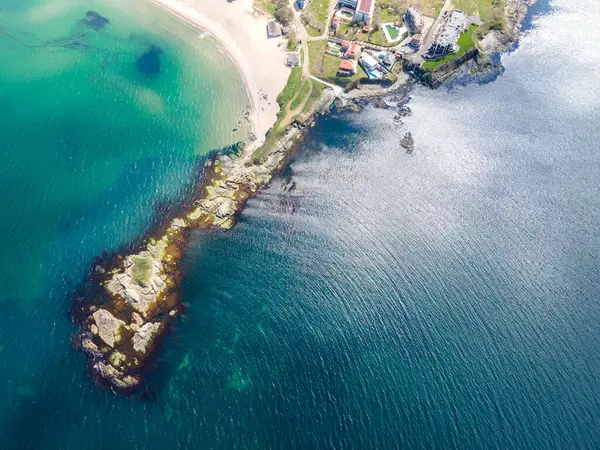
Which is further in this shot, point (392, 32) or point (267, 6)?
point (267, 6)

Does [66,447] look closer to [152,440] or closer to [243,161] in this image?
[152,440]

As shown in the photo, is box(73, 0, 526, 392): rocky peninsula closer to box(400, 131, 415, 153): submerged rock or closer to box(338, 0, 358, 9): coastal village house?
box(400, 131, 415, 153): submerged rock

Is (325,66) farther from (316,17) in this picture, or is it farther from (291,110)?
(316,17)

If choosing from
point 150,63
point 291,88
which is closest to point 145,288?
point 291,88

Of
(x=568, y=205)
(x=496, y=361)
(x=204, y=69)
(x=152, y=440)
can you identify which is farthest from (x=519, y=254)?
(x=204, y=69)

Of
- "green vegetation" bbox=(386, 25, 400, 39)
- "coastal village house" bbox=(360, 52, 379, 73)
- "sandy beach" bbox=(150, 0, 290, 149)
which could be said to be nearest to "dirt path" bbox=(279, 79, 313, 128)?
"sandy beach" bbox=(150, 0, 290, 149)
